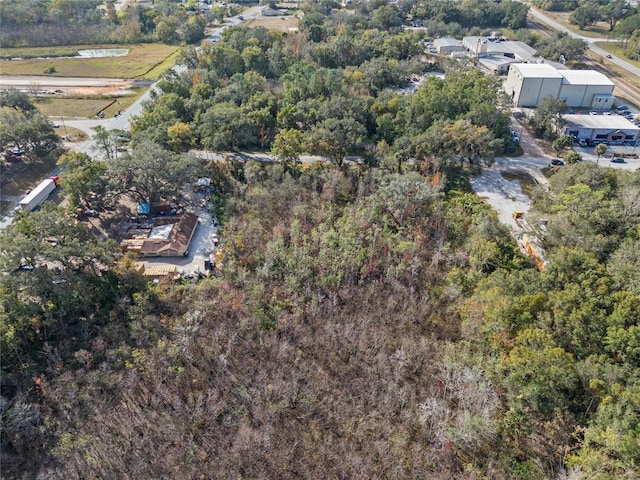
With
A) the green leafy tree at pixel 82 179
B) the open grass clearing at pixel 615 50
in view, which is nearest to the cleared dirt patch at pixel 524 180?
the green leafy tree at pixel 82 179

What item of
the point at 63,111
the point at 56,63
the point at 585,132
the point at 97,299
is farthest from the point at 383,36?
the point at 97,299

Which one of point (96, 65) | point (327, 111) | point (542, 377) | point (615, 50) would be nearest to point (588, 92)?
point (615, 50)

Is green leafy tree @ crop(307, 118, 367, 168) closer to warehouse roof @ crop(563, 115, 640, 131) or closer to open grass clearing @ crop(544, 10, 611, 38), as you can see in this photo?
warehouse roof @ crop(563, 115, 640, 131)

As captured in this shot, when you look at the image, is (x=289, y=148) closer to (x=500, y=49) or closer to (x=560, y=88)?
(x=560, y=88)

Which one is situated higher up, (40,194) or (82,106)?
(82,106)

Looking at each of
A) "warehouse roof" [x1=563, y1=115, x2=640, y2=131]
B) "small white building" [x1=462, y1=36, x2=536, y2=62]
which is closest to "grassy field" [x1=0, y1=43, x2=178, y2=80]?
"small white building" [x1=462, y1=36, x2=536, y2=62]

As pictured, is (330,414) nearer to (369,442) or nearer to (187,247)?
(369,442)

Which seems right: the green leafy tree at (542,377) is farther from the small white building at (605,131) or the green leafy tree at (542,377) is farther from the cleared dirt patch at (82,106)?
the cleared dirt patch at (82,106)
